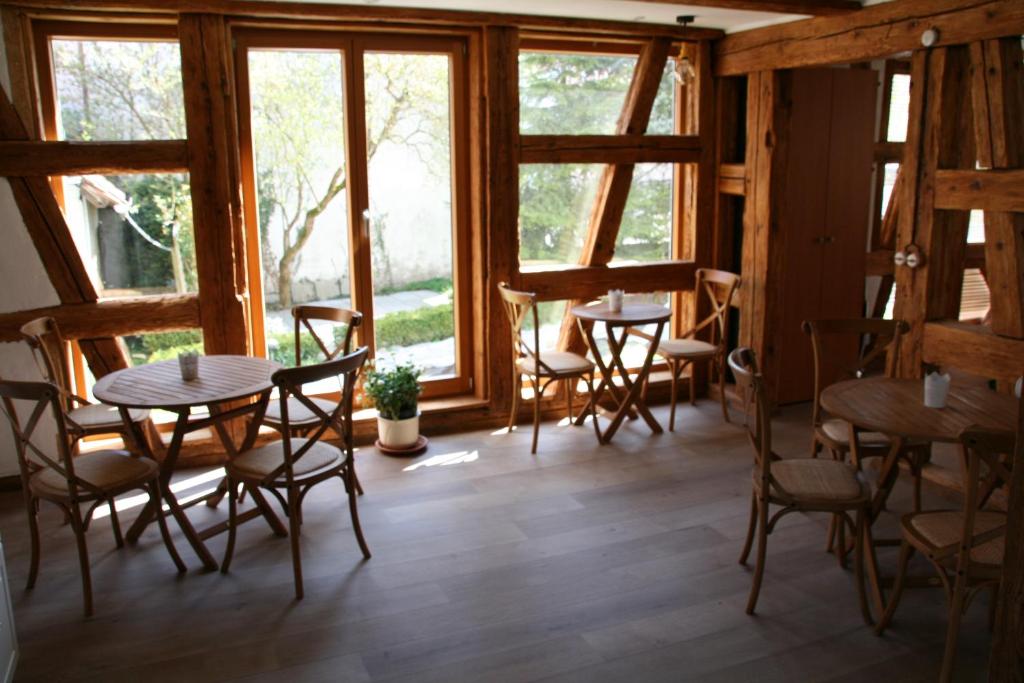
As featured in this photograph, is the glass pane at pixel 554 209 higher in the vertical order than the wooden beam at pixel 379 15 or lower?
lower

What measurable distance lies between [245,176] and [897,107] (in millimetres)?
Answer: 4810

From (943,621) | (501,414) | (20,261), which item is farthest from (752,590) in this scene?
(20,261)

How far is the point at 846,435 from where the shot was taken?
3703mm

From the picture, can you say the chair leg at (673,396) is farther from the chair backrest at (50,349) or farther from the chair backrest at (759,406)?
the chair backrest at (50,349)

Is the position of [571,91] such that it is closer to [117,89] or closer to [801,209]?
[801,209]

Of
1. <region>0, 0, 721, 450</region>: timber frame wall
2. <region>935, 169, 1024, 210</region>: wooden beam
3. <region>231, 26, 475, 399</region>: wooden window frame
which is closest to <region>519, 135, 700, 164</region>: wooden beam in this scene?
<region>0, 0, 721, 450</region>: timber frame wall

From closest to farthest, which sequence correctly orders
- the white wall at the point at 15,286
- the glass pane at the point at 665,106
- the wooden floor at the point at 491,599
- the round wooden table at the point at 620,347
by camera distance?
the wooden floor at the point at 491,599 < the white wall at the point at 15,286 < the round wooden table at the point at 620,347 < the glass pane at the point at 665,106

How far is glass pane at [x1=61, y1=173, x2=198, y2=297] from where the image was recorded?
459cm

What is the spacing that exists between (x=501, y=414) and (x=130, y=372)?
7.79 feet

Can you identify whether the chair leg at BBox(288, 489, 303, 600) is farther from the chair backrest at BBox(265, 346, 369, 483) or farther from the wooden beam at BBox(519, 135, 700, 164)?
the wooden beam at BBox(519, 135, 700, 164)

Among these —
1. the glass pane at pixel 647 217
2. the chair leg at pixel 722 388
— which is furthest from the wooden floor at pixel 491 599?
the glass pane at pixel 647 217

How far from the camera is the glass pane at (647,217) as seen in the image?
5.79 metres

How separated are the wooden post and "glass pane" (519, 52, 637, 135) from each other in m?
0.22

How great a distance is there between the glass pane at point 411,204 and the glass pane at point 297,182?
0.71ft
